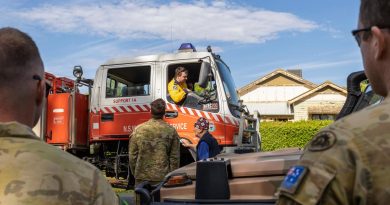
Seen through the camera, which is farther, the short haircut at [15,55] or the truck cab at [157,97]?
the truck cab at [157,97]

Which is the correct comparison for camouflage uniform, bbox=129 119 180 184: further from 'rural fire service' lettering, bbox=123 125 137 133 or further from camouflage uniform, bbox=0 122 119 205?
camouflage uniform, bbox=0 122 119 205

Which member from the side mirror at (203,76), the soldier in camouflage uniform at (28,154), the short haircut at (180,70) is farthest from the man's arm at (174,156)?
the soldier in camouflage uniform at (28,154)

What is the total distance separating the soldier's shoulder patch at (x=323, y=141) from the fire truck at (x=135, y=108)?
21.0 feet

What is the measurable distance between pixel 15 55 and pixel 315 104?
43.3 m

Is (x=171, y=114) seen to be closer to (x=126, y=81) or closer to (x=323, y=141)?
(x=126, y=81)

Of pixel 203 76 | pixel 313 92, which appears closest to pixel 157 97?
pixel 203 76

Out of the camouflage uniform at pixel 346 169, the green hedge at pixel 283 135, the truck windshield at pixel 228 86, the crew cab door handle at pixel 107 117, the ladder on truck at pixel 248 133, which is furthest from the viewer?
the green hedge at pixel 283 135

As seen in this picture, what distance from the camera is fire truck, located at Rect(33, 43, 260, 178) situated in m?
8.11

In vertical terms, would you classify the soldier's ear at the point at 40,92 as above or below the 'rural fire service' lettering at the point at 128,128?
above

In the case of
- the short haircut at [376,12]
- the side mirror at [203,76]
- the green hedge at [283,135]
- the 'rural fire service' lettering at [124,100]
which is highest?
the side mirror at [203,76]

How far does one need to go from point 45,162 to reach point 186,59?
273 inches

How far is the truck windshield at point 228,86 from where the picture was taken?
8.37 meters

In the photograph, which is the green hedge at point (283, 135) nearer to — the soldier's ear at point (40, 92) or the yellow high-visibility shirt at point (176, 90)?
the yellow high-visibility shirt at point (176, 90)

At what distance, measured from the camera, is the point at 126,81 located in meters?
8.84
